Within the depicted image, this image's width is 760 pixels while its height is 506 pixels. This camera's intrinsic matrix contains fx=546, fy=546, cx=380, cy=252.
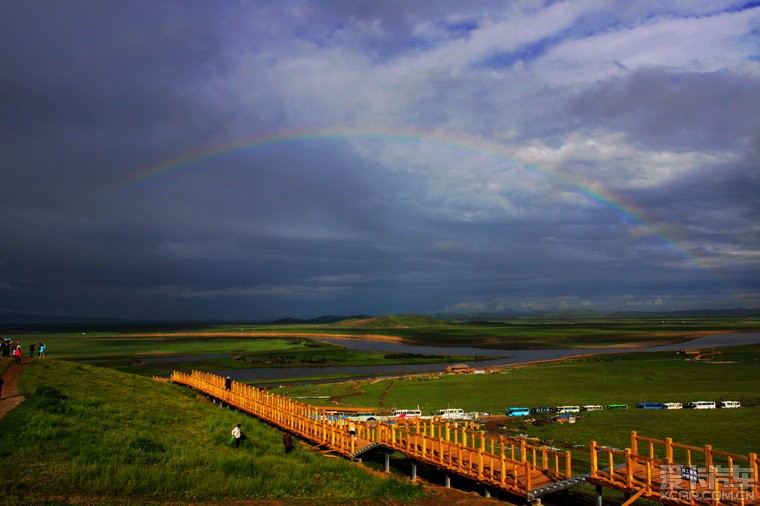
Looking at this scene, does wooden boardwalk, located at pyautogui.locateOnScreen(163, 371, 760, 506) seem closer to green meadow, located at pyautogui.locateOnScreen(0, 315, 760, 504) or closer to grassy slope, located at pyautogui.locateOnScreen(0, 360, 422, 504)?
green meadow, located at pyautogui.locateOnScreen(0, 315, 760, 504)

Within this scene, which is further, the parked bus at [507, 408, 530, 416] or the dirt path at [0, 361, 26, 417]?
the parked bus at [507, 408, 530, 416]

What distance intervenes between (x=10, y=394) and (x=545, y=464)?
30807 mm

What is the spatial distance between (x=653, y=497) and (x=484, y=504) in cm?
620

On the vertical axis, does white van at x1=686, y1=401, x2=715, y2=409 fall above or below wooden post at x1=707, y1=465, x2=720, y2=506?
below

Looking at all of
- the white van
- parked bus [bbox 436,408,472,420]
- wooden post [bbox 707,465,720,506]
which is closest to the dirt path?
parked bus [bbox 436,408,472,420]

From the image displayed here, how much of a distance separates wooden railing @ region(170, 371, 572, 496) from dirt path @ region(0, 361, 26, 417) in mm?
14848

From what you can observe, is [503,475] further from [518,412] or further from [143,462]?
[518,412]

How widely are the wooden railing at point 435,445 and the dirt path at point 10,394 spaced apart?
1485cm

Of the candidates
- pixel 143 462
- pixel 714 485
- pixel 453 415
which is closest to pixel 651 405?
pixel 453 415

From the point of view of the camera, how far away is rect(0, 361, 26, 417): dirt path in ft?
94.5

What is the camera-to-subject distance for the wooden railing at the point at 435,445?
2125 centimetres

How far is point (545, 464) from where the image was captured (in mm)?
21766

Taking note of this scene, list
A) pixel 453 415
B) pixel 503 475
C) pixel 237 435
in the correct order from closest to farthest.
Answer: pixel 503 475 < pixel 237 435 < pixel 453 415

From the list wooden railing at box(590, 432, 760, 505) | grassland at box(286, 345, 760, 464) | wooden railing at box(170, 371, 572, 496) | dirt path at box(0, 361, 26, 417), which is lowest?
grassland at box(286, 345, 760, 464)
